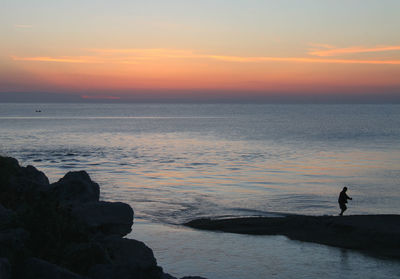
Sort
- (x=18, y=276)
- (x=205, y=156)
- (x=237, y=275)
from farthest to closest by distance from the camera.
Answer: (x=205, y=156) → (x=237, y=275) → (x=18, y=276)

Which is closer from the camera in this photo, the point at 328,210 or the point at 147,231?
the point at 147,231

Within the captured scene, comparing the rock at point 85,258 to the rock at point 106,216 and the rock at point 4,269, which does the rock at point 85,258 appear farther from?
the rock at point 106,216

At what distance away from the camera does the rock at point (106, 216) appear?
15.7 m

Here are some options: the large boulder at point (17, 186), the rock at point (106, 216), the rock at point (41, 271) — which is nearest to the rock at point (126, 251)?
the rock at point (106, 216)

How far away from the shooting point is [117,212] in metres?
16.5

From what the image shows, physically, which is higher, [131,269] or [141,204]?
[131,269]

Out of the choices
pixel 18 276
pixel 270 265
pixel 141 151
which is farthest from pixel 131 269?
pixel 141 151

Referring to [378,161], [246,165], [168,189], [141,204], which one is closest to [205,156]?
[246,165]

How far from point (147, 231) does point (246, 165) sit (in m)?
27.4

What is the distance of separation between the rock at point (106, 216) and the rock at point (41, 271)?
5.07m

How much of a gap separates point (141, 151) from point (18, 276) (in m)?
54.5

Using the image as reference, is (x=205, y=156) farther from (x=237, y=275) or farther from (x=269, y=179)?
(x=237, y=275)

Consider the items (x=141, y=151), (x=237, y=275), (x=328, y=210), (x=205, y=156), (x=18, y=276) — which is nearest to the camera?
(x=18, y=276)

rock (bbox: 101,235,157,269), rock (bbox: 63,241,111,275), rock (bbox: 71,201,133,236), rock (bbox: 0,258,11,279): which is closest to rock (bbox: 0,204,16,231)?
rock (bbox: 63,241,111,275)
